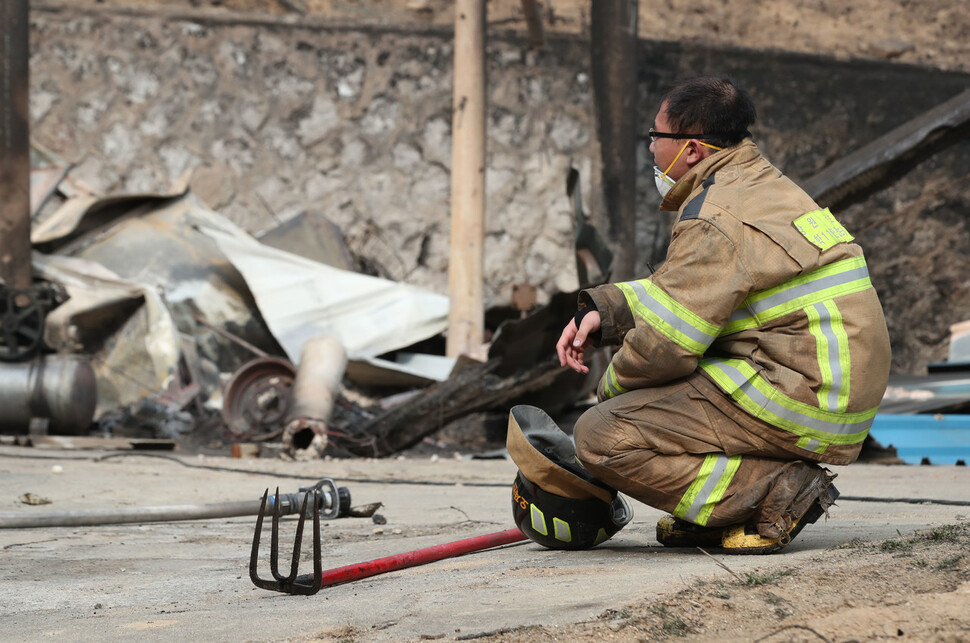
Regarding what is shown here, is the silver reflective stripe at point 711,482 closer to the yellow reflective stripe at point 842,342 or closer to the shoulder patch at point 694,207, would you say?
the yellow reflective stripe at point 842,342

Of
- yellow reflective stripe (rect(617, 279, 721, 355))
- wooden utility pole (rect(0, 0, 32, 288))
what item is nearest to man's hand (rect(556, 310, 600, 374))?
yellow reflective stripe (rect(617, 279, 721, 355))

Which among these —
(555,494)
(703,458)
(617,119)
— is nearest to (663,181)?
(703,458)

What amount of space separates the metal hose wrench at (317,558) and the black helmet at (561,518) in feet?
0.45

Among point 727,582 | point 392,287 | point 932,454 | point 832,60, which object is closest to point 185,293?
point 392,287

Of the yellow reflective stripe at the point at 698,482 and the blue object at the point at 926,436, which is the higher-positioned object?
the yellow reflective stripe at the point at 698,482

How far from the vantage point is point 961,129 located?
777cm

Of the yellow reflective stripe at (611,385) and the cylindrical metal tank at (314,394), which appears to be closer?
the yellow reflective stripe at (611,385)

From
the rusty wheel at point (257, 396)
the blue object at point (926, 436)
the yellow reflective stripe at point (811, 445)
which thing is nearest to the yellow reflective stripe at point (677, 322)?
the yellow reflective stripe at point (811, 445)

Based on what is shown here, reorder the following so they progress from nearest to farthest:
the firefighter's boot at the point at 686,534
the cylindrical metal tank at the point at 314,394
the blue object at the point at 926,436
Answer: the firefighter's boot at the point at 686,534, the blue object at the point at 926,436, the cylindrical metal tank at the point at 314,394

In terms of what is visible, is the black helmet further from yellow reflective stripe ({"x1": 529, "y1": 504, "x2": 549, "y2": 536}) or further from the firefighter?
the firefighter

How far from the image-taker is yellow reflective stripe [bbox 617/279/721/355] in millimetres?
2297

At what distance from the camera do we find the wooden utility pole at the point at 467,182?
25.2 ft

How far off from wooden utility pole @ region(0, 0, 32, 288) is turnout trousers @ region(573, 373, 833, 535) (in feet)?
21.1

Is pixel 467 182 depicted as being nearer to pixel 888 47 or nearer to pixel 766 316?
pixel 888 47
